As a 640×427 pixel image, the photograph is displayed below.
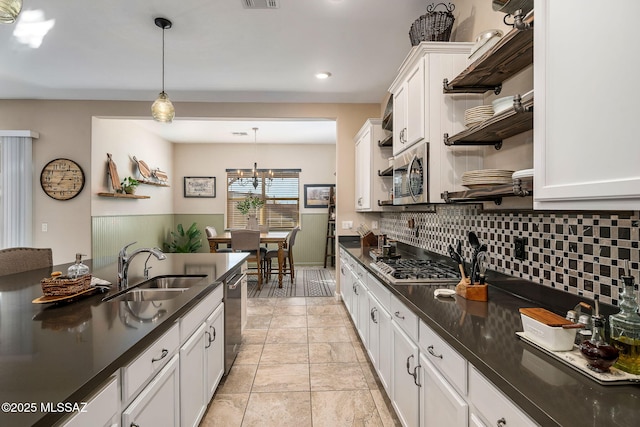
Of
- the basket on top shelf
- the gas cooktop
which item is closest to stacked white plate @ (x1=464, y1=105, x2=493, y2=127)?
the basket on top shelf

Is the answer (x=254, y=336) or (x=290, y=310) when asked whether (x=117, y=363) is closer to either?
(x=254, y=336)

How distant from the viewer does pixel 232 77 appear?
3.80 m

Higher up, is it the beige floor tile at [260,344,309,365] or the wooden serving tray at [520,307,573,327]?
the wooden serving tray at [520,307,573,327]

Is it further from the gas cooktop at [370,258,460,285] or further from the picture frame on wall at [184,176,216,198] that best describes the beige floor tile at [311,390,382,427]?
the picture frame on wall at [184,176,216,198]

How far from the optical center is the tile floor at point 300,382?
6.77ft

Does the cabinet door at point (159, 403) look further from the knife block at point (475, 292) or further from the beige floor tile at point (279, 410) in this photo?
the knife block at point (475, 292)

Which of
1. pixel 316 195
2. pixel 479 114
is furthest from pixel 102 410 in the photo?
pixel 316 195

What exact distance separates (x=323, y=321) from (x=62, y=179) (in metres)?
3.95

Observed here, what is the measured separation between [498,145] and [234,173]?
6439mm

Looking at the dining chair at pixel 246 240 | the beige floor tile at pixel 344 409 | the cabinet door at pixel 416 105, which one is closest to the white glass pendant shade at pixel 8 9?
the cabinet door at pixel 416 105

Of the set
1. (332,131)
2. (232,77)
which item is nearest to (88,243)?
(232,77)

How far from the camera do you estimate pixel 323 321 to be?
12.6ft

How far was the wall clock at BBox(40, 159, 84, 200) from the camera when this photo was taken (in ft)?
14.4

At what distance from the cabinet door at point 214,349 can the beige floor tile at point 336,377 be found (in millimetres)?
700
